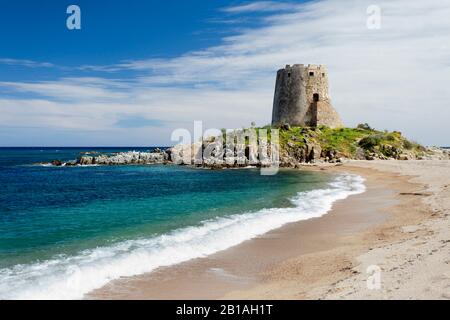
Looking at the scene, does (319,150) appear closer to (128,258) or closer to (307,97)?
(307,97)

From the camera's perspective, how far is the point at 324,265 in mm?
10281

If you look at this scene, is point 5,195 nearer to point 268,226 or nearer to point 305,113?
point 268,226

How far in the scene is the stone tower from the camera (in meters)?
62.2

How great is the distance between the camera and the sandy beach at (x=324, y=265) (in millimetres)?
7785

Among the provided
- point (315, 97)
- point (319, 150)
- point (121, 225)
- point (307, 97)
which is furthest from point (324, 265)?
point (315, 97)

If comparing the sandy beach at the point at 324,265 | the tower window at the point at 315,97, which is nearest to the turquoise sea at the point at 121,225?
the sandy beach at the point at 324,265

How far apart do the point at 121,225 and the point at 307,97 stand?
5049cm

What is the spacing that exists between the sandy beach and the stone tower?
46.3 meters

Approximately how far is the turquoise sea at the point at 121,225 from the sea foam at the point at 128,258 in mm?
22

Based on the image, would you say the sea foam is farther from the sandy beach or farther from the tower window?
the tower window

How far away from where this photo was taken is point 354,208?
762 inches

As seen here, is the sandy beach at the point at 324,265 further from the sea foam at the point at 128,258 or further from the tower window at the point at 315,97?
the tower window at the point at 315,97

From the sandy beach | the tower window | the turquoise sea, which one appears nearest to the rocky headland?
the tower window
